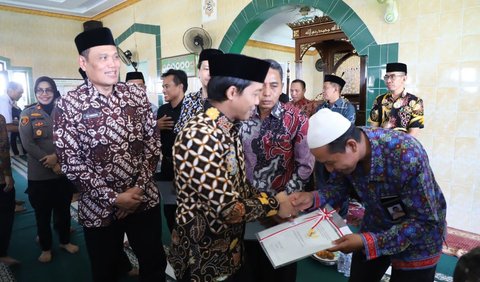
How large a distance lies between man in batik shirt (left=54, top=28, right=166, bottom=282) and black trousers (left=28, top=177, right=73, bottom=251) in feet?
4.21

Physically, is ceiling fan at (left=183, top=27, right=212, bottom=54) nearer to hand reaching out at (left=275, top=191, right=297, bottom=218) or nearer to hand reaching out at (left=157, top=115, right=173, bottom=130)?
hand reaching out at (left=157, top=115, right=173, bottom=130)

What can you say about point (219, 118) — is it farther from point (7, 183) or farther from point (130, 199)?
point (7, 183)

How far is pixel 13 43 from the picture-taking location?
8188 millimetres

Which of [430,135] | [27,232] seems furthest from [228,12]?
[27,232]

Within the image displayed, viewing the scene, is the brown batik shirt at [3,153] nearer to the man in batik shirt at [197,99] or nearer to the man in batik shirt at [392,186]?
the man in batik shirt at [197,99]

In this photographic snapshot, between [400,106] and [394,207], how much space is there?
2.23 meters

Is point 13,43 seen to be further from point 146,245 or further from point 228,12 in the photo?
point 146,245

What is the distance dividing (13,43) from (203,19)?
564 cm

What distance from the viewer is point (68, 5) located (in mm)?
8289

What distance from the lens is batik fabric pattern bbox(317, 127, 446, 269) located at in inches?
42.9

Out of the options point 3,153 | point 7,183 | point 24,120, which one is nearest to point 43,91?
point 24,120

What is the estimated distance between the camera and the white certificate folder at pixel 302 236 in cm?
109

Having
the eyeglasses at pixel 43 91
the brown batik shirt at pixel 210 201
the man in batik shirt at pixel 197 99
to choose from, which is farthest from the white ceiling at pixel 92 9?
the brown batik shirt at pixel 210 201

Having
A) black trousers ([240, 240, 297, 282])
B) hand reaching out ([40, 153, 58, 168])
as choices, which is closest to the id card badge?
black trousers ([240, 240, 297, 282])
